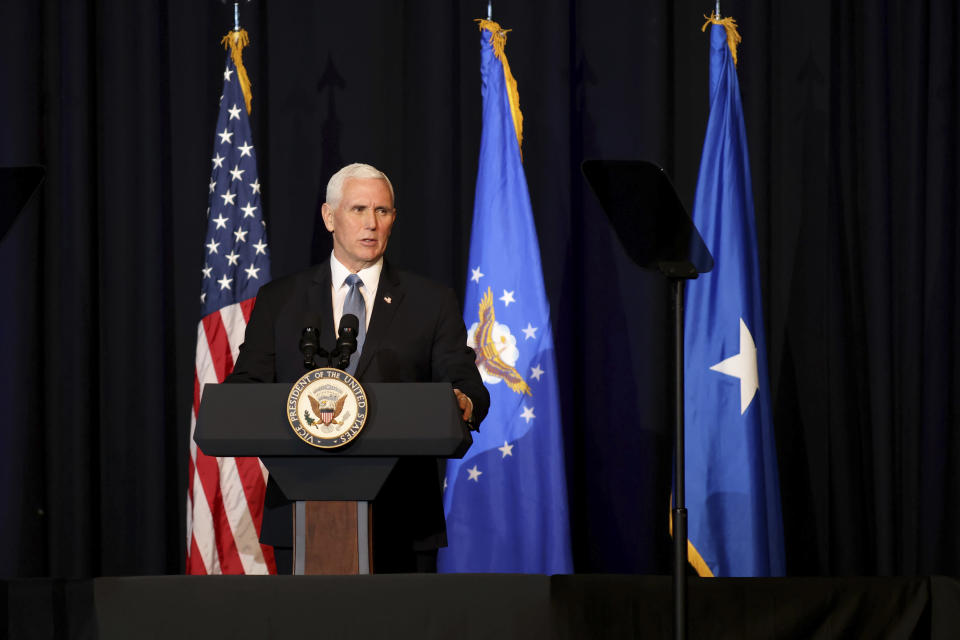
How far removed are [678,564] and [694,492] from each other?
1.76m

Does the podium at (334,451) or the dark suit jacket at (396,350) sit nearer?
the podium at (334,451)

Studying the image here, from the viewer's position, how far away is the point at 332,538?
2.19 meters

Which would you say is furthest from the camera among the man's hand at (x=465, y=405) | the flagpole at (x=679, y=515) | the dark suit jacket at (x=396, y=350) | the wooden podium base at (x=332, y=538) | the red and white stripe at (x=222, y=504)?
the red and white stripe at (x=222, y=504)

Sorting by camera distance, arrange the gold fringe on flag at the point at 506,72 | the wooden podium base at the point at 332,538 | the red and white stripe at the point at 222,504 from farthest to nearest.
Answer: the gold fringe on flag at the point at 506,72, the red and white stripe at the point at 222,504, the wooden podium base at the point at 332,538

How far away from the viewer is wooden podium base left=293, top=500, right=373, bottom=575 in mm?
2176

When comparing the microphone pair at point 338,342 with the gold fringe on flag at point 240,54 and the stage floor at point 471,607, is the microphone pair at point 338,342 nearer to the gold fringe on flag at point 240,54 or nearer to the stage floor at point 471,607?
the stage floor at point 471,607

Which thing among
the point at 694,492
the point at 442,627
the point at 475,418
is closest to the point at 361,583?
the point at 442,627

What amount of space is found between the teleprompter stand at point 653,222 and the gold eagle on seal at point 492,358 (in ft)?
4.74

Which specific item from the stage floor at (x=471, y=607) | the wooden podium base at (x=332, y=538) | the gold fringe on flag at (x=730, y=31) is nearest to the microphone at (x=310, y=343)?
the wooden podium base at (x=332, y=538)

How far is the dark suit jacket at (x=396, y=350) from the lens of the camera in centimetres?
258

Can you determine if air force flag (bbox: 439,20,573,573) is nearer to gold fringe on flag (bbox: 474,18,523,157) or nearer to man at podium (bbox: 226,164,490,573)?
gold fringe on flag (bbox: 474,18,523,157)

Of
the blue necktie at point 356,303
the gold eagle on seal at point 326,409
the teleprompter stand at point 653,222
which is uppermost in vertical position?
Answer: the teleprompter stand at point 653,222

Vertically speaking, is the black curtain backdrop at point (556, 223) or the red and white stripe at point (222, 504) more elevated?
the black curtain backdrop at point (556, 223)

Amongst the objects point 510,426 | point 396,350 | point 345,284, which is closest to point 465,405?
point 396,350
